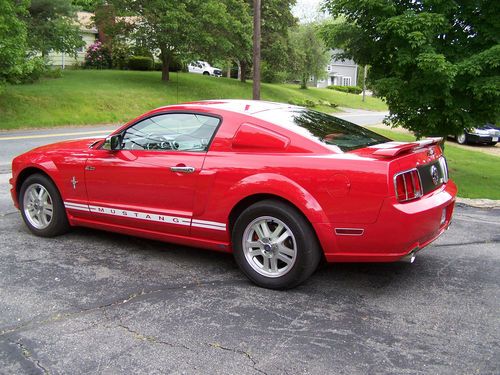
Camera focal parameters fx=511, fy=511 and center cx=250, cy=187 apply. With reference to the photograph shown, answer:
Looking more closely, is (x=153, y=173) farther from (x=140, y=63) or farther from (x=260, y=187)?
(x=140, y=63)

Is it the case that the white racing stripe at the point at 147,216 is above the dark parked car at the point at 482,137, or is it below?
above

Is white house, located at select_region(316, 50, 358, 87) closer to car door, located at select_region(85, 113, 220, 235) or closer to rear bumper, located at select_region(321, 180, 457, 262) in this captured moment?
car door, located at select_region(85, 113, 220, 235)

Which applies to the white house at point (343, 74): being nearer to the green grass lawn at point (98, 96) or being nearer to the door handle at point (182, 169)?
the green grass lawn at point (98, 96)

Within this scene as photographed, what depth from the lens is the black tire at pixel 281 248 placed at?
399 cm

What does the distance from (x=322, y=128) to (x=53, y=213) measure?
297 cm

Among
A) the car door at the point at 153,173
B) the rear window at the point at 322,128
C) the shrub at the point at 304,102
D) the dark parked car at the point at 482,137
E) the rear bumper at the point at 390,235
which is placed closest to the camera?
the rear bumper at the point at 390,235

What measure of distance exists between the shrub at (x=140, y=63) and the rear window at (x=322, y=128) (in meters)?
38.7

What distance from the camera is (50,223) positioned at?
5.45 metres

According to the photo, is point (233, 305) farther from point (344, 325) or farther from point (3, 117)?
point (3, 117)

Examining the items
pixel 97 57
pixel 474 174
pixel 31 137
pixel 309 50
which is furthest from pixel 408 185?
pixel 309 50

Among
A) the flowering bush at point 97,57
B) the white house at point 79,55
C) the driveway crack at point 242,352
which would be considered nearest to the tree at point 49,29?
the flowering bush at point 97,57

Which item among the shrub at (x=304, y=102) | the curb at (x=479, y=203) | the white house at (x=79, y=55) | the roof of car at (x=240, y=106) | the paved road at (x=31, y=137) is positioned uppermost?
the white house at (x=79, y=55)

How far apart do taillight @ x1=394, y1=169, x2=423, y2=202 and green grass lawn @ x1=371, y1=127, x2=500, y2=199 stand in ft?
18.1

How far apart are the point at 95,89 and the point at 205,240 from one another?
24.9 m
